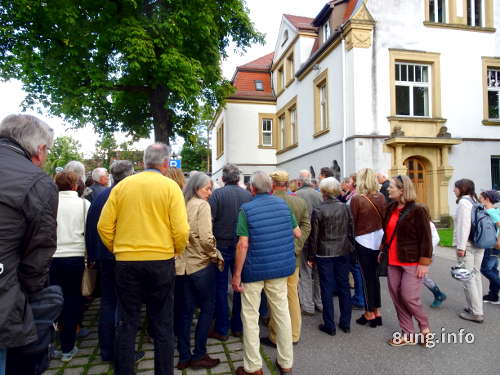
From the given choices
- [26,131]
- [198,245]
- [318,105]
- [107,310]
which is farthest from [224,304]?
[318,105]

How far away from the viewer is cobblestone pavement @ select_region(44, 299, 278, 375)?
3.31 meters

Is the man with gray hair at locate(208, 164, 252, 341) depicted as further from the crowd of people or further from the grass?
the grass

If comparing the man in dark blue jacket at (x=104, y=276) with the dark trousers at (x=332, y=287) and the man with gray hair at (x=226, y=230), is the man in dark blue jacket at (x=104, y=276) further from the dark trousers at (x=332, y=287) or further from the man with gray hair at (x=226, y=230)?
the dark trousers at (x=332, y=287)

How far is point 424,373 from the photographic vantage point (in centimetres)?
326

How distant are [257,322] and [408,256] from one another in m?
1.85

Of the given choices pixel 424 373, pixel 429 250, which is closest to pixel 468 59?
pixel 429 250

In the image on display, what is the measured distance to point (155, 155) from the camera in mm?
2965

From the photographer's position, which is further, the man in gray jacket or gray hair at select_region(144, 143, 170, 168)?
the man in gray jacket

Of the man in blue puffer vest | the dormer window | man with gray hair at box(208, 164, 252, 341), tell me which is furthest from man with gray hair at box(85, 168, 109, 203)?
the dormer window

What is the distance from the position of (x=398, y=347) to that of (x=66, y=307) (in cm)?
361

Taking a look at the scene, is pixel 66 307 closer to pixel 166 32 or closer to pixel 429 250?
pixel 429 250

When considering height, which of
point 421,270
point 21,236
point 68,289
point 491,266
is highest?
point 21,236

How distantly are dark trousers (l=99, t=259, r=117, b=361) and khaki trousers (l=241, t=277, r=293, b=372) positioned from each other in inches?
54.0

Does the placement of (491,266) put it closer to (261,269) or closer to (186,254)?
(261,269)
